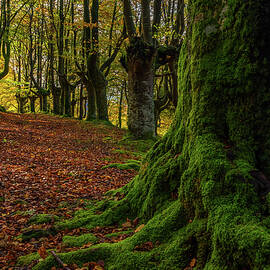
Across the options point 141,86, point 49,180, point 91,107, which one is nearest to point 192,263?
point 49,180

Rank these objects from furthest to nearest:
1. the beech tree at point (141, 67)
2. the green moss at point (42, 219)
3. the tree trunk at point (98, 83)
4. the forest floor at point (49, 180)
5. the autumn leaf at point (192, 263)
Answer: the tree trunk at point (98, 83) → the beech tree at point (141, 67) → the green moss at point (42, 219) → the forest floor at point (49, 180) → the autumn leaf at point (192, 263)

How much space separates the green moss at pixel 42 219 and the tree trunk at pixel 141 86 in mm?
7756

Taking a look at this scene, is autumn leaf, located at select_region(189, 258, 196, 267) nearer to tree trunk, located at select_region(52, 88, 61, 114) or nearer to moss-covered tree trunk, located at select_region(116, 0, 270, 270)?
moss-covered tree trunk, located at select_region(116, 0, 270, 270)

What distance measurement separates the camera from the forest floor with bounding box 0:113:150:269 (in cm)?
406

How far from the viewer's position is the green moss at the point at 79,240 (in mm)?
3672

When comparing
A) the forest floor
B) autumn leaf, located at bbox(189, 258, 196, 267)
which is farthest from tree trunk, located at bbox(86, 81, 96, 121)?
autumn leaf, located at bbox(189, 258, 196, 267)

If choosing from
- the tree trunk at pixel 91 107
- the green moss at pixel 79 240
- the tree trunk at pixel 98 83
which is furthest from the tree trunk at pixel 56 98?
the green moss at pixel 79 240

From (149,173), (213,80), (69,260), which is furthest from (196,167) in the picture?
(69,260)

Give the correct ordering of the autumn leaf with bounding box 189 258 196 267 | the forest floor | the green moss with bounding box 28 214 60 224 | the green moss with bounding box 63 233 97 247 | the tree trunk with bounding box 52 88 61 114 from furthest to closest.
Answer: the tree trunk with bounding box 52 88 61 114, the green moss with bounding box 28 214 60 224, the forest floor, the green moss with bounding box 63 233 97 247, the autumn leaf with bounding box 189 258 196 267

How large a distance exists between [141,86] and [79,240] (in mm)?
8955

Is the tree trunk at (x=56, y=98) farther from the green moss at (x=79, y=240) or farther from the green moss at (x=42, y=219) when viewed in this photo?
the green moss at (x=79, y=240)

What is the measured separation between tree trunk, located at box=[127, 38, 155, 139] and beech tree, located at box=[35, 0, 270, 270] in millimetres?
8028

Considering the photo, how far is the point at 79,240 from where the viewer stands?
→ 376 cm

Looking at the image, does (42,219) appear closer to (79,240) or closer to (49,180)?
(79,240)
